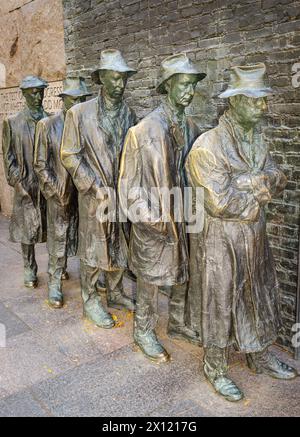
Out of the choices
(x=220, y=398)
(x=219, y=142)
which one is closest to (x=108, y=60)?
(x=219, y=142)

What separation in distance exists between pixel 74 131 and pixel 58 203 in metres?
0.91

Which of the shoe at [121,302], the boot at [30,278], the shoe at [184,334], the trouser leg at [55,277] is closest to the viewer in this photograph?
the shoe at [184,334]

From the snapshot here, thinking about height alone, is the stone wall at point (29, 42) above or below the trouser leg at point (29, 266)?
above

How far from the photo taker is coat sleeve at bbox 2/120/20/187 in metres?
4.98

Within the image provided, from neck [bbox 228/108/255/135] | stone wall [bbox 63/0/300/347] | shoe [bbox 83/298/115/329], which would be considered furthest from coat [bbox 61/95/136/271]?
neck [bbox 228/108/255/135]

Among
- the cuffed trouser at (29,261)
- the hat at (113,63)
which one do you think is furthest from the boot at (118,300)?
the hat at (113,63)

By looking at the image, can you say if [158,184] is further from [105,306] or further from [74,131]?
[105,306]

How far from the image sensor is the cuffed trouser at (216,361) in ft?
10.6

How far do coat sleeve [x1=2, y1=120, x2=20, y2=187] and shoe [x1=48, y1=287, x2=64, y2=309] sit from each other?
3.94ft

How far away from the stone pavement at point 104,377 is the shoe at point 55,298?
0.09 m

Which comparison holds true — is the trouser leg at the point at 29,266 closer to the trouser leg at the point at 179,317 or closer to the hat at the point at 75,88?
the hat at the point at 75,88

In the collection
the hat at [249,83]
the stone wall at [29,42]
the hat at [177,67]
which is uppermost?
the stone wall at [29,42]

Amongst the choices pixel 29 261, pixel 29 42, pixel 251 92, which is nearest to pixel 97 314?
pixel 29 261

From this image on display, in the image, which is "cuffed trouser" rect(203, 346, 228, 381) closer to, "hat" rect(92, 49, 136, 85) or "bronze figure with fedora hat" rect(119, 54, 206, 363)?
"bronze figure with fedora hat" rect(119, 54, 206, 363)
